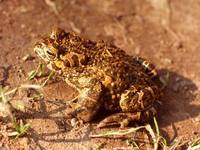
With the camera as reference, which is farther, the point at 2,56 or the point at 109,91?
the point at 2,56

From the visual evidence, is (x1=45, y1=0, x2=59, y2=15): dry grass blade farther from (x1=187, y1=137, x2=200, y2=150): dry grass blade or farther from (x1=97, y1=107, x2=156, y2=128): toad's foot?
(x1=187, y1=137, x2=200, y2=150): dry grass blade

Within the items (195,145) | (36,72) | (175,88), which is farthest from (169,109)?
(36,72)

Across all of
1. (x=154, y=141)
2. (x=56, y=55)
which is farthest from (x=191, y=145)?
(x=56, y=55)


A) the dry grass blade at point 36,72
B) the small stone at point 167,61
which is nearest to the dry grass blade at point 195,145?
the small stone at point 167,61

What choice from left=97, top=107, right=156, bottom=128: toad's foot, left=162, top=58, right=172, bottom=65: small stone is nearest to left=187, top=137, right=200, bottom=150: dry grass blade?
left=97, top=107, right=156, bottom=128: toad's foot

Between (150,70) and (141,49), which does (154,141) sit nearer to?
(150,70)
